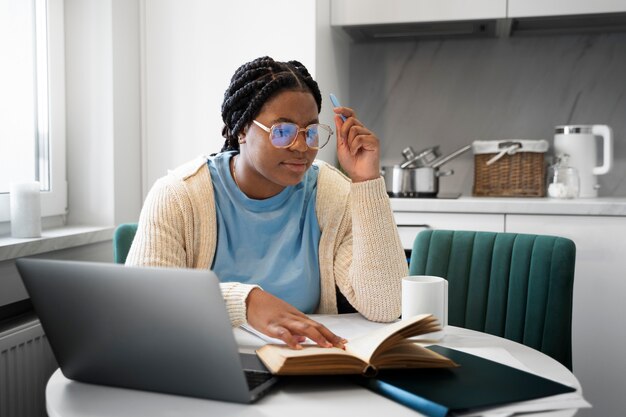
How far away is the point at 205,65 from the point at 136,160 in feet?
1.40

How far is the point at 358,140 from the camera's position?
1.46 m

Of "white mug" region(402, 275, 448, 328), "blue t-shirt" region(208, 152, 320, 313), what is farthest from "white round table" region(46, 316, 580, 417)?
"blue t-shirt" region(208, 152, 320, 313)

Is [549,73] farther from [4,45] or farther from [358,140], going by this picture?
[4,45]

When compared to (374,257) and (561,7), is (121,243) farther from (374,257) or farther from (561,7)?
(561,7)

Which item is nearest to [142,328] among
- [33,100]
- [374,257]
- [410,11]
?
[374,257]

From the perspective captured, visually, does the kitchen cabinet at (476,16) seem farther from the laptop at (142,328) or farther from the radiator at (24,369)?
the laptop at (142,328)

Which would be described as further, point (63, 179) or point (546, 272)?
point (63, 179)

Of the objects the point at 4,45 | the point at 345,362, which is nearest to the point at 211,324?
the point at 345,362

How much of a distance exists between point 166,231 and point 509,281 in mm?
792

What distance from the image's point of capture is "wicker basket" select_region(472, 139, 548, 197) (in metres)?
2.60

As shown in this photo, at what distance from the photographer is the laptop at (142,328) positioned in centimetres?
79

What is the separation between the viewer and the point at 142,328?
0.84m

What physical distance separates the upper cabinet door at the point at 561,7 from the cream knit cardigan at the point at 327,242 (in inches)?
53.4

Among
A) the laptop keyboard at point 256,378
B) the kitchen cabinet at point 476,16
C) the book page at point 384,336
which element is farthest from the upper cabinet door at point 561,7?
the laptop keyboard at point 256,378
